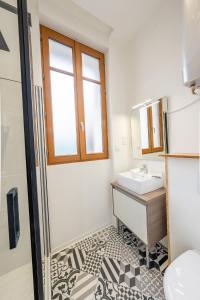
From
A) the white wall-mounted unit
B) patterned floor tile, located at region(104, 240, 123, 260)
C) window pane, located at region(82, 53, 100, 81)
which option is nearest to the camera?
the white wall-mounted unit

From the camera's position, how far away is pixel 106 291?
1.11 meters

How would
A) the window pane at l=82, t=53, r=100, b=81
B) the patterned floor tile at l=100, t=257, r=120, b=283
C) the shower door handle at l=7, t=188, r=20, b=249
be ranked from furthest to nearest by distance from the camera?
the window pane at l=82, t=53, r=100, b=81, the patterned floor tile at l=100, t=257, r=120, b=283, the shower door handle at l=7, t=188, r=20, b=249

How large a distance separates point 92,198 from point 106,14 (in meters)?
2.26

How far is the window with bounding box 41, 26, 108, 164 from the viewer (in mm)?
1573

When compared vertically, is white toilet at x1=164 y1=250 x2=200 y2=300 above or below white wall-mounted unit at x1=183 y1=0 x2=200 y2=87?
below

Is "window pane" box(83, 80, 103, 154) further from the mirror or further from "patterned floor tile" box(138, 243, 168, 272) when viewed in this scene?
"patterned floor tile" box(138, 243, 168, 272)

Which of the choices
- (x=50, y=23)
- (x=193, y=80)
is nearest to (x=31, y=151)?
(x=193, y=80)

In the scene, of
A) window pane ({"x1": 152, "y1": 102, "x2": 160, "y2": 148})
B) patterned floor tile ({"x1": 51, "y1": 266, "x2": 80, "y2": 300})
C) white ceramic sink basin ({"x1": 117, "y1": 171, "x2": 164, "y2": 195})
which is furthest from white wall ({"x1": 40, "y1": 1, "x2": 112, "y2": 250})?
window pane ({"x1": 152, "y1": 102, "x2": 160, "y2": 148})

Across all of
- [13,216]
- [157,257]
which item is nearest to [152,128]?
[157,257]

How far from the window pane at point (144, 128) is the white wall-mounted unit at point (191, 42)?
76 cm

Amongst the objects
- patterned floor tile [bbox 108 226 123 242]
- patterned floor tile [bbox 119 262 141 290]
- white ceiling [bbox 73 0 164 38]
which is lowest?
patterned floor tile [bbox 108 226 123 242]

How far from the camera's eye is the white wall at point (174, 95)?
3.53 feet

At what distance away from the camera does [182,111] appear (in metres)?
1.37

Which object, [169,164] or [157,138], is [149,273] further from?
[157,138]
